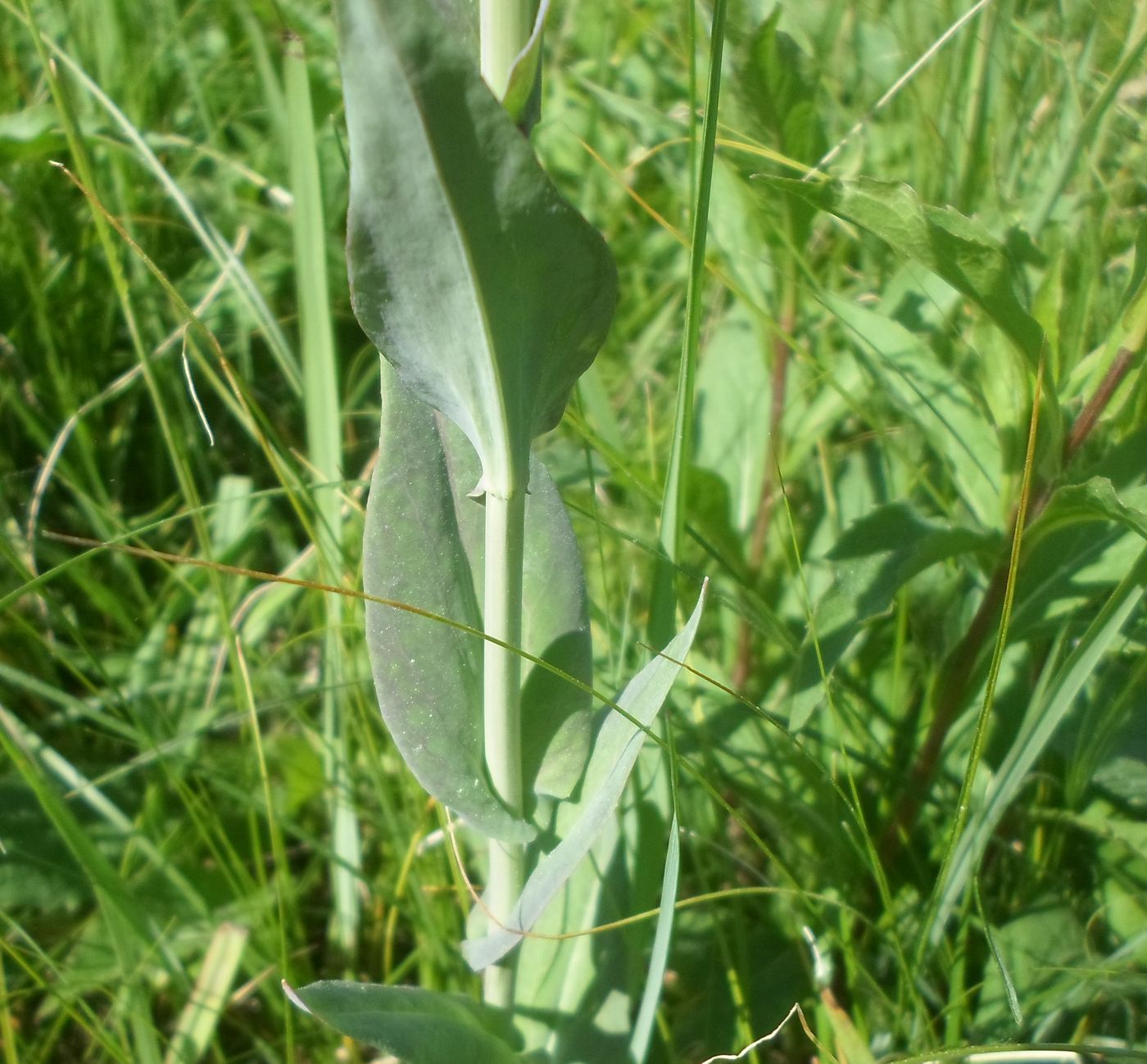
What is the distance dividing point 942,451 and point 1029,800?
0.44 m

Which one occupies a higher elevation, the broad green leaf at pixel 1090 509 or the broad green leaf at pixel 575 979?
the broad green leaf at pixel 1090 509

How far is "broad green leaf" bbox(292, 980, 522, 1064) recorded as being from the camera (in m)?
0.73

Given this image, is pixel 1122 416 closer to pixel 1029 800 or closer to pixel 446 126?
pixel 1029 800

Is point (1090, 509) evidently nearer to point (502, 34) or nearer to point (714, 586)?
point (714, 586)

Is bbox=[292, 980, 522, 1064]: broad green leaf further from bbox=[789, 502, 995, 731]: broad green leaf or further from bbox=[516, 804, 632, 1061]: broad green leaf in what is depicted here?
bbox=[789, 502, 995, 731]: broad green leaf

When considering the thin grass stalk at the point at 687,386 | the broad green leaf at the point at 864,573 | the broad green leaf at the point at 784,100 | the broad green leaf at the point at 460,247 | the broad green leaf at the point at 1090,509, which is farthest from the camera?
the broad green leaf at the point at 784,100

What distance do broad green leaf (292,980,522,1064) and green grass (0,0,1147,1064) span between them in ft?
0.51

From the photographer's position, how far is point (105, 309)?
1.79m

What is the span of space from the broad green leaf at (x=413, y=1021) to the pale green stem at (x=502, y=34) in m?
0.58

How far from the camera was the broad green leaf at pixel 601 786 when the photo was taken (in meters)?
0.76

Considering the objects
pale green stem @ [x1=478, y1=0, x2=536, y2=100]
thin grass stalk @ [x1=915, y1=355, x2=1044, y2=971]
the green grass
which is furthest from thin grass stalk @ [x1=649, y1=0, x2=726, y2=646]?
thin grass stalk @ [x1=915, y1=355, x2=1044, y2=971]

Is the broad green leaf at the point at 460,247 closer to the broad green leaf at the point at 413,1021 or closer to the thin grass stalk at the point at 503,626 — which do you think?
the thin grass stalk at the point at 503,626

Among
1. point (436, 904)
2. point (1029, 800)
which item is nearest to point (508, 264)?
point (436, 904)

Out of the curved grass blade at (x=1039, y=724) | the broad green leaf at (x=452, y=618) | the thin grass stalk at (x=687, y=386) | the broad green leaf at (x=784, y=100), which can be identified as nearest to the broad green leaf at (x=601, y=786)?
the broad green leaf at (x=452, y=618)
